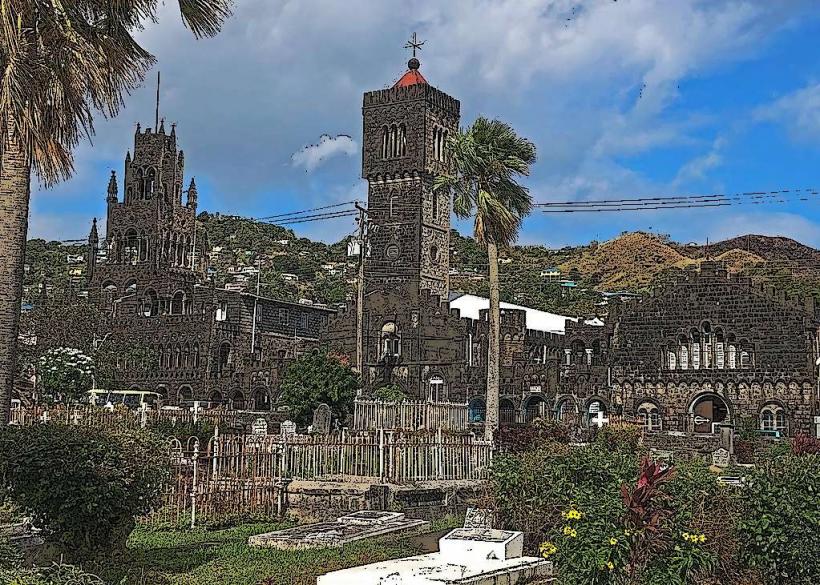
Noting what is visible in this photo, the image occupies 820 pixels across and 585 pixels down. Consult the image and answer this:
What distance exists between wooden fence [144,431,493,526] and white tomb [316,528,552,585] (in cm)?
706

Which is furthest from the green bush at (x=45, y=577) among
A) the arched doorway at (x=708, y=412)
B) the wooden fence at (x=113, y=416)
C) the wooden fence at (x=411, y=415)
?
the arched doorway at (x=708, y=412)

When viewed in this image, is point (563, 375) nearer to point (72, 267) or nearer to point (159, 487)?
point (159, 487)

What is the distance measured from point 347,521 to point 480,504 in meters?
2.74

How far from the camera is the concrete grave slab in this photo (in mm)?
14250

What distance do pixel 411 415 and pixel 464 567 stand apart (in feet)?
66.8

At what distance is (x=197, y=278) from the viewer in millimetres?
72000

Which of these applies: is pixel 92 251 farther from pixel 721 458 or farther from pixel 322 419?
pixel 721 458

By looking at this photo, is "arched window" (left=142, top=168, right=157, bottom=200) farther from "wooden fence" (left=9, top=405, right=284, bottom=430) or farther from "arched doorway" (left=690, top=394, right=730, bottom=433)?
"arched doorway" (left=690, top=394, right=730, bottom=433)

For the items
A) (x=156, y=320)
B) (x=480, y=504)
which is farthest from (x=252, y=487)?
(x=156, y=320)

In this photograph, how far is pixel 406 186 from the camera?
57.6 m

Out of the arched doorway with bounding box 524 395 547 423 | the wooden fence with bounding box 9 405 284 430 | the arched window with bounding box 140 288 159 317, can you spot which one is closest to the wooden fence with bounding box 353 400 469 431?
the wooden fence with bounding box 9 405 284 430

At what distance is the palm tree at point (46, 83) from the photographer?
41.4 ft

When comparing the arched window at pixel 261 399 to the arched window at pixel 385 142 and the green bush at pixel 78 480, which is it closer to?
the arched window at pixel 385 142

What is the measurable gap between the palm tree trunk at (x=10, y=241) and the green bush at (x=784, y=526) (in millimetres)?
9518
